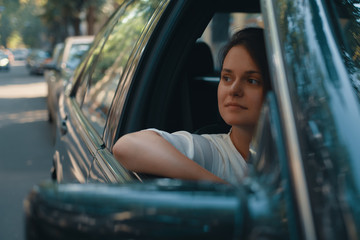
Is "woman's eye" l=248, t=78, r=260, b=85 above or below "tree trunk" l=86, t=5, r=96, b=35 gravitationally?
below

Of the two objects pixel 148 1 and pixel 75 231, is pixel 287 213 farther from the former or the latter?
pixel 148 1

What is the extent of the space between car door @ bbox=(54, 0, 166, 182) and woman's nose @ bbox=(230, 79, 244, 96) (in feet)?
1.48

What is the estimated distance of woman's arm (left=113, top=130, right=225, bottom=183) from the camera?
1483mm

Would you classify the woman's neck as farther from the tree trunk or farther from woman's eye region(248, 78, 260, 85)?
the tree trunk

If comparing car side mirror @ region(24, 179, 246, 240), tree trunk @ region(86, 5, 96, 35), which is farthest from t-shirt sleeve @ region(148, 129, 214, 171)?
tree trunk @ region(86, 5, 96, 35)

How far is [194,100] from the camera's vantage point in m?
2.92

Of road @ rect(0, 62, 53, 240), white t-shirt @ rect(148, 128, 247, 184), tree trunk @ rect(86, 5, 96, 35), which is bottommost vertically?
road @ rect(0, 62, 53, 240)

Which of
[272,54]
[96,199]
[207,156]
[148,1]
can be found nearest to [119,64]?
[148,1]

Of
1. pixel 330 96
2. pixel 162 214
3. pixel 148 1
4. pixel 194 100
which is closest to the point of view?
pixel 162 214

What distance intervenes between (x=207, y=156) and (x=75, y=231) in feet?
2.97

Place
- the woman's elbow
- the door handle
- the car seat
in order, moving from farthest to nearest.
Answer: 1. the door handle
2. the car seat
3. the woman's elbow

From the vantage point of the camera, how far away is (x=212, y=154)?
1802 millimetres

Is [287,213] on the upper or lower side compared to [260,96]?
lower

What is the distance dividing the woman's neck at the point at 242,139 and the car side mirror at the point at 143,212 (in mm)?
886
